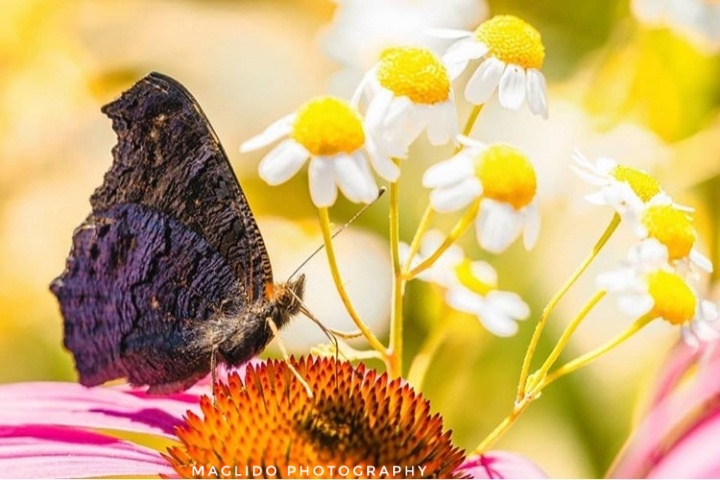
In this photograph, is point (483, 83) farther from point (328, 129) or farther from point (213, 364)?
point (213, 364)

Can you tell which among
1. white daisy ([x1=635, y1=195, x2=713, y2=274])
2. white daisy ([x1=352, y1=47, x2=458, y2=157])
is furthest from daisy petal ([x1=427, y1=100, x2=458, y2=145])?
white daisy ([x1=635, y1=195, x2=713, y2=274])

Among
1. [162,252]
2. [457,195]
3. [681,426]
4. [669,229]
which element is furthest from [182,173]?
[681,426]

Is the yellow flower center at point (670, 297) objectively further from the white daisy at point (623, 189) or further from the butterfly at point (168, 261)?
the butterfly at point (168, 261)

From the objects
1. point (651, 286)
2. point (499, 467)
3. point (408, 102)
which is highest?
point (408, 102)

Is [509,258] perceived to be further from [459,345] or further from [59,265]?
[59,265]

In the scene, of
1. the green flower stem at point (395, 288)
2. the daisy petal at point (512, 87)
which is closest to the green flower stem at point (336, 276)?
the green flower stem at point (395, 288)
